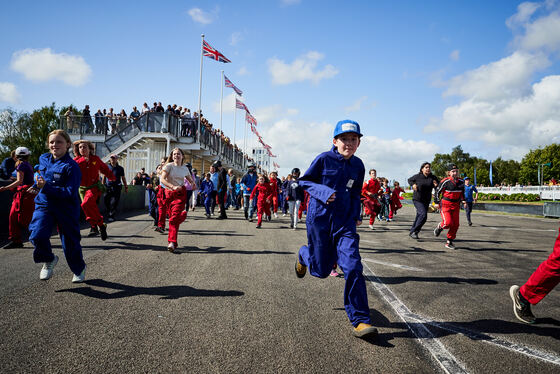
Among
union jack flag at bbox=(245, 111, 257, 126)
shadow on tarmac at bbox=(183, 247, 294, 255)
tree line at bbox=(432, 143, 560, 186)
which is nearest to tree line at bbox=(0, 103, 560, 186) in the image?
tree line at bbox=(432, 143, 560, 186)

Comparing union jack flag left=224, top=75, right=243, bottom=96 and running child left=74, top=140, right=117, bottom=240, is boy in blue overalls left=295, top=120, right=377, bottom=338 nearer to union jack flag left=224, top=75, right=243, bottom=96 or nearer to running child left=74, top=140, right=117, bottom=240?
running child left=74, top=140, right=117, bottom=240

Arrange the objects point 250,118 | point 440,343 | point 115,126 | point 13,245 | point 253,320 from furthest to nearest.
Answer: point 250,118, point 115,126, point 13,245, point 253,320, point 440,343

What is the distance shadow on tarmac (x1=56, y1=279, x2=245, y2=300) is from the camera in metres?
3.90

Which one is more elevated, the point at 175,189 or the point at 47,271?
the point at 175,189

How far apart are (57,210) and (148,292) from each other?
1.55m

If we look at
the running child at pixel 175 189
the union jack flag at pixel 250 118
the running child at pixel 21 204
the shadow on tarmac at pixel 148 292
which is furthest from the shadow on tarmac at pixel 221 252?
the union jack flag at pixel 250 118

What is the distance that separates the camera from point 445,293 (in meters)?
4.34

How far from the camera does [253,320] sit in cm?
321

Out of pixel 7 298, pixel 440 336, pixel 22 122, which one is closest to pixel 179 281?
pixel 7 298

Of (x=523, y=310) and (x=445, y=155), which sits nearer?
(x=523, y=310)

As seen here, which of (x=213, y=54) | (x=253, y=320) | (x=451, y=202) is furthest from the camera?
(x=213, y=54)

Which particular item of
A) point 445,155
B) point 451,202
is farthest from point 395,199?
point 445,155

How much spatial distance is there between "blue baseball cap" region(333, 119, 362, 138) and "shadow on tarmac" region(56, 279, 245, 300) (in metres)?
2.22

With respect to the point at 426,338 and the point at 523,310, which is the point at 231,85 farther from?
the point at 426,338
